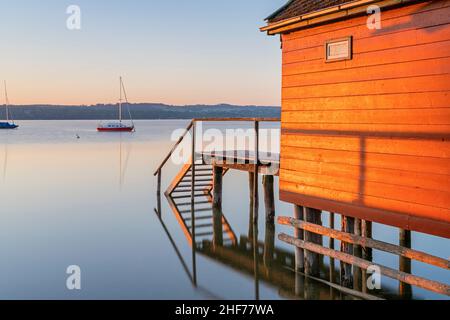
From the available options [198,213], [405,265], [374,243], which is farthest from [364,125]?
[198,213]

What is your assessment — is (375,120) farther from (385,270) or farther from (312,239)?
(312,239)

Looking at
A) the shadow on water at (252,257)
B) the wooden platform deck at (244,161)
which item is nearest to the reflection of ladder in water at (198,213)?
the shadow on water at (252,257)

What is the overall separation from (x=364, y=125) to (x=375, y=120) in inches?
9.5

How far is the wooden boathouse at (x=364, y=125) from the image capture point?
316 inches

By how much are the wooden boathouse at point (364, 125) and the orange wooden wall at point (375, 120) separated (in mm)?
18

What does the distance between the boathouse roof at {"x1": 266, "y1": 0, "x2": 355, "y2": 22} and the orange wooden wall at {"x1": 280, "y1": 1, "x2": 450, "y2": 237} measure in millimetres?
383

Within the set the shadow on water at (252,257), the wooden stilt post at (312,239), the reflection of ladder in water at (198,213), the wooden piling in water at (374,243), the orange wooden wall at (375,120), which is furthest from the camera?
the reflection of ladder in water at (198,213)

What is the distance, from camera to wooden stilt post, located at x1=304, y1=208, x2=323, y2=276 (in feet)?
35.0

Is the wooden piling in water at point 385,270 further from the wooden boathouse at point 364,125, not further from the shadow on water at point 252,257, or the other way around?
the shadow on water at point 252,257

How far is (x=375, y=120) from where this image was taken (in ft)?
29.4

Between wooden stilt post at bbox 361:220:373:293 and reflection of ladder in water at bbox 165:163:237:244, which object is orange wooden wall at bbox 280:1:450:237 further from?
reflection of ladder in water at bbox 165:163:237:244

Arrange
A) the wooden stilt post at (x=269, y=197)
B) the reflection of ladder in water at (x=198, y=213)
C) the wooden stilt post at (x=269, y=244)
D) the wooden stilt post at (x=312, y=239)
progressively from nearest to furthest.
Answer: the wooden stilt post at (x=312, y=239), the wooden stilt post at (x=269, y=244), the wooden stilt post at (x=269, y=197), the reflection of ladder in water at (x=198, y=213)

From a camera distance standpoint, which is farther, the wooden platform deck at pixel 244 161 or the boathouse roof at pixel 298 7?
the wooden platform deck at pixel 244 161

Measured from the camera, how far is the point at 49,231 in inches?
701
